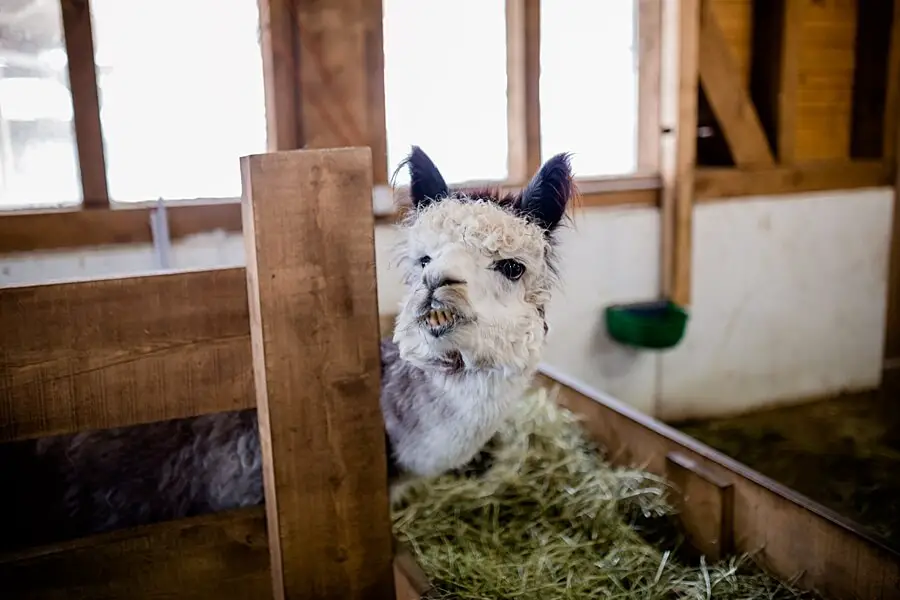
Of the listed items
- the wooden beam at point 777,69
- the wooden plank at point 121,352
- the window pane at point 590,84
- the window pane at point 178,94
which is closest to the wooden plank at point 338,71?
the window pane at point 178,94

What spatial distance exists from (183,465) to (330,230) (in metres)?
0.97

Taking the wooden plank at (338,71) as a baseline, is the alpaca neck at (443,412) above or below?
below

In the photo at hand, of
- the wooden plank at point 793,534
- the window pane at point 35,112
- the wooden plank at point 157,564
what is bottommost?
the wooden plank at point 793,534

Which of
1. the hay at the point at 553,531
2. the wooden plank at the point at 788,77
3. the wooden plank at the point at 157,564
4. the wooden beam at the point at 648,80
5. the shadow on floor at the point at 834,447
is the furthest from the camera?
the wooden plank at the point at 788,77

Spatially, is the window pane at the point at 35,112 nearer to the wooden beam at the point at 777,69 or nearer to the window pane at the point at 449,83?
the window pane at the point at 449,83

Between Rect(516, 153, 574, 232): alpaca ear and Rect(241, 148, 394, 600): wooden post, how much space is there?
568mm

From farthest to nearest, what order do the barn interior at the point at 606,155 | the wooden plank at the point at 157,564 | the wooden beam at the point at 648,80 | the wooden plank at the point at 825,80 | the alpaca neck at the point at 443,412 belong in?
the wooden plank at the point at 825,80 < the wooden beam at the point at 648,80 < the barn interior at the point at 606,155 < the alpaca neck at the point at 443,412 < the wooden plank at the point at 157,564

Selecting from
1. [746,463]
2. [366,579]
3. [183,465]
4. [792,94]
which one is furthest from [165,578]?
[792,94]

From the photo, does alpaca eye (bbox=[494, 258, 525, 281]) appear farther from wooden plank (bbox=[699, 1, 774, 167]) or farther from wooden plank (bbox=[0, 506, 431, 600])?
wooden plank (bbox=[699, 1, 774, 167])

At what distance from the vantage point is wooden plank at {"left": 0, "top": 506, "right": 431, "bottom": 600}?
1250 millimetres

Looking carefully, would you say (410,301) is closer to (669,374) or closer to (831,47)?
(669,374)

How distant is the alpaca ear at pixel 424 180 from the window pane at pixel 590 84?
221 centimetres

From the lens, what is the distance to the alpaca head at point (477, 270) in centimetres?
149

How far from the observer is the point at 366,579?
1.29 m
